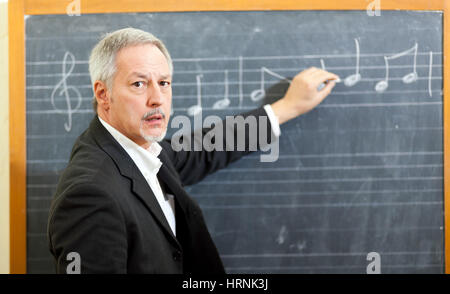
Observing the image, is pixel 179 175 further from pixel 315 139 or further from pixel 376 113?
pixel 376 113

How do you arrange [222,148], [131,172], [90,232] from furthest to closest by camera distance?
[222,148] → [131,172] → [90,232]

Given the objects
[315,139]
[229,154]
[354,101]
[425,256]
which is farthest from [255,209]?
[425,256]

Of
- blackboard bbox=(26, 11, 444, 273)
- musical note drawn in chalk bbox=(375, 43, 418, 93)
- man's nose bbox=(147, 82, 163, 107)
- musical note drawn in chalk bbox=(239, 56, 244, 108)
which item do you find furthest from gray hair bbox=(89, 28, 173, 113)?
musical note drawn in chalk bbox=(375, 43, 418, 93)

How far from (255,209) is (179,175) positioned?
0.29 m

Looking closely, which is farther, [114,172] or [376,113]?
[376,113]

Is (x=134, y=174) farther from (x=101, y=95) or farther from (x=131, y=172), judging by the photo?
(x=101, y=95)

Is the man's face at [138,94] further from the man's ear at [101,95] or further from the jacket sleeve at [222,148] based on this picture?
the jacket sleeve at [222,148]

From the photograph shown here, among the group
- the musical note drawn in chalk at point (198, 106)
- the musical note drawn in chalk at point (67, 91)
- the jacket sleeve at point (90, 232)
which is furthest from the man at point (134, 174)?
the musical note drawn in chalk at point (67, 91)

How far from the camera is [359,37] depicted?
4.48 feet

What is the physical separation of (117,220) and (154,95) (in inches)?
14.4

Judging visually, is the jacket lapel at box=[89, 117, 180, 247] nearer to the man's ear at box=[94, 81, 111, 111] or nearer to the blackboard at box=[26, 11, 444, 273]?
the man's ear at box=[94, 81, 111, 111]

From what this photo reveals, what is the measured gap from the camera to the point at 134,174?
3.56 ft

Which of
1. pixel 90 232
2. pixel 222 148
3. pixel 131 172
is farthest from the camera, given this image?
pixel 222 148

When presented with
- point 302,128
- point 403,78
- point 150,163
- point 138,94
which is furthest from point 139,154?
point 403,78
